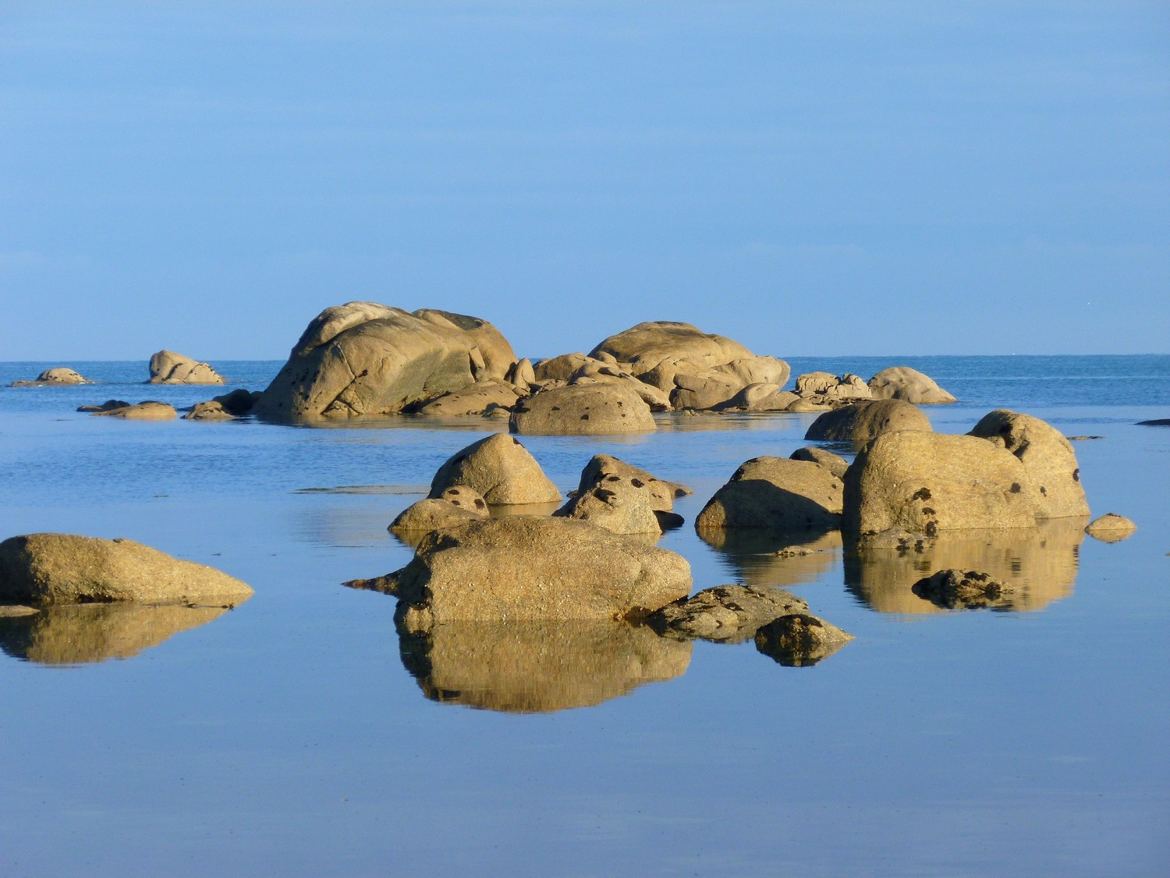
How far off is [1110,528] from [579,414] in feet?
82.1

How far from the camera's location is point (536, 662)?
11.3 m

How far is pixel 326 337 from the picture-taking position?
56219mm

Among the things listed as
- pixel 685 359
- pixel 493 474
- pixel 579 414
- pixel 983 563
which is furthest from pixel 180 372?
pixel 983 563

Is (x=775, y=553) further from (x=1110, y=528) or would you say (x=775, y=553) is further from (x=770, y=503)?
(x=1110, y=528)

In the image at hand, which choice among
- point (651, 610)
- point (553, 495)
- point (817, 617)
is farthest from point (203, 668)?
point (553, 495)

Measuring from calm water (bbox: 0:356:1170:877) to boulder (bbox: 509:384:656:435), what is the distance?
85.3 ft

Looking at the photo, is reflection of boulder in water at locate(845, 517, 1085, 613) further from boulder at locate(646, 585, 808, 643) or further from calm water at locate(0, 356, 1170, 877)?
boulder at locate(646, 585, 808, 643)

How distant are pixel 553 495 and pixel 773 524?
13.7 ft

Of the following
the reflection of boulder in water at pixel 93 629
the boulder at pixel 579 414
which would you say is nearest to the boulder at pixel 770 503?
the reflection of boulder in water at pixel 93 629

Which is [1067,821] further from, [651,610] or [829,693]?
[651,610]

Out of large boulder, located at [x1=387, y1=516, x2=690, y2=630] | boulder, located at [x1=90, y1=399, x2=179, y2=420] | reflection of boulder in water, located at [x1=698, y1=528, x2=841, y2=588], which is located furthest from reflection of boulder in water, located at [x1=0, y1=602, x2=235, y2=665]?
boulder, located at [x1=90, y1=399, x2=179, y2=420]

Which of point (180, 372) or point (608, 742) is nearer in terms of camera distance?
point (608, 742)

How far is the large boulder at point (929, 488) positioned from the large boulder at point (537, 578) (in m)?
6.02

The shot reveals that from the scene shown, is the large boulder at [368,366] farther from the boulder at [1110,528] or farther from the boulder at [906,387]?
the boulder at [1110,528]
